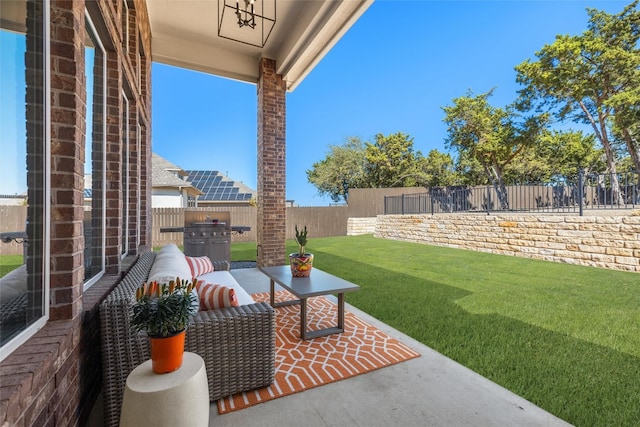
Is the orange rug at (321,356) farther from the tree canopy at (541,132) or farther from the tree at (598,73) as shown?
the tree at (598,73)

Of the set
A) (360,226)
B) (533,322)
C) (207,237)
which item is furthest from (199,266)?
(360,226)

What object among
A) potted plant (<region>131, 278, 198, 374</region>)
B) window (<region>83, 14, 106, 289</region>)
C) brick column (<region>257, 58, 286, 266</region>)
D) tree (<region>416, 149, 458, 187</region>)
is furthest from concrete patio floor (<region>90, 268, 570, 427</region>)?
tree (<region>416, 149, 458, 187</region>)

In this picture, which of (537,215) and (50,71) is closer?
(50,71)

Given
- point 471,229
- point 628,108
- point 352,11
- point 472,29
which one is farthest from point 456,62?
point 352,11

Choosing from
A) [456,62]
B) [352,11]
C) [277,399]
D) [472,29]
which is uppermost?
[456,62]

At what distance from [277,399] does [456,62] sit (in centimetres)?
2782

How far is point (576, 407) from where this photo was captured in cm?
183

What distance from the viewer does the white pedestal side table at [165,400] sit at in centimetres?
125

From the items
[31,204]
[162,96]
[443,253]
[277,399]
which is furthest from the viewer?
[162,96]

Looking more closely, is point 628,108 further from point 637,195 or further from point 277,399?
point 277,399

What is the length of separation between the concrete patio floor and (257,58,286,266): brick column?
3.92m

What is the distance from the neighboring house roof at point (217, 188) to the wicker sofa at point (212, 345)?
2045 centimetres

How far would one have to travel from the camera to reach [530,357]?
244 centimetres

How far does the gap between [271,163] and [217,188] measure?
18.2 m
